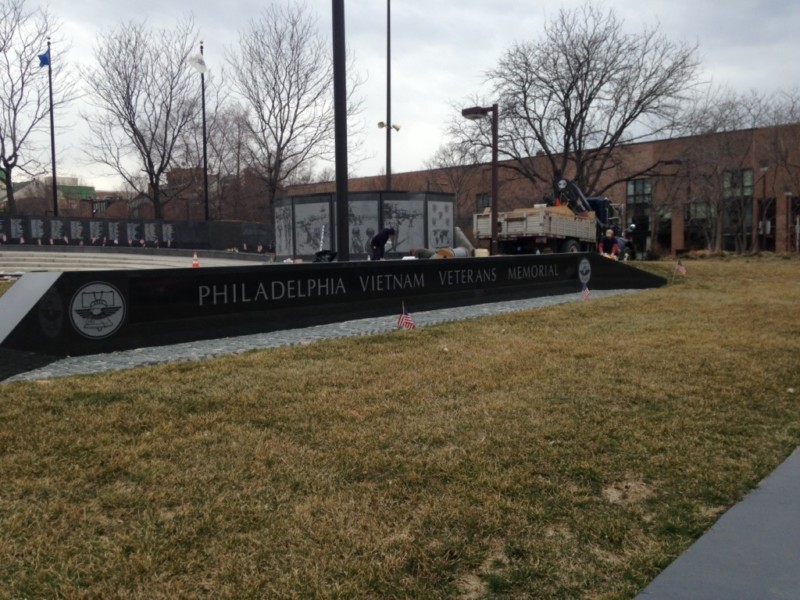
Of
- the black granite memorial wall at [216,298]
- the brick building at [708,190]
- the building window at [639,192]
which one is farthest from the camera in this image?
the building window at [639,192]

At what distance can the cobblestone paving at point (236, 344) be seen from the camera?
6.24 m

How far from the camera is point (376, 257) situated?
51.7ft

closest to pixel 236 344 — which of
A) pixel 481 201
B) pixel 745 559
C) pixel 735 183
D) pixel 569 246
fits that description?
pixel 745 559

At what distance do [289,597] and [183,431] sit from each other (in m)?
2.10

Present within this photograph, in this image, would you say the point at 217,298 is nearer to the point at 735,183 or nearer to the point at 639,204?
the point at 735,183

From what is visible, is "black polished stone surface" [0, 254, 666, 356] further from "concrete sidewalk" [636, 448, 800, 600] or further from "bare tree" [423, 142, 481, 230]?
"bare tree" [423, 142, 481, 230]

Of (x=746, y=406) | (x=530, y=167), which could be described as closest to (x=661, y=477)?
(x=746, y=406)

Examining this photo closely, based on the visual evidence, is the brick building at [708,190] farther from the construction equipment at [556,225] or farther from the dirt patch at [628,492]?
the dirt patch at [628,492]

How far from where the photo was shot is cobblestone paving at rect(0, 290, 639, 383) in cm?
624

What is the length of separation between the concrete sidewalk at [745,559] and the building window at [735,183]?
46.5 meters

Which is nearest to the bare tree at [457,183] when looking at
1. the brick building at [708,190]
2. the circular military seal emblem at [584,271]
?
the brick building at [708,190]

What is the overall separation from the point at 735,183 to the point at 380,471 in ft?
158

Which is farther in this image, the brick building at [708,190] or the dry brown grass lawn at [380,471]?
the brick building at [708,190]

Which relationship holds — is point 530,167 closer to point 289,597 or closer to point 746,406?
point 746,406
